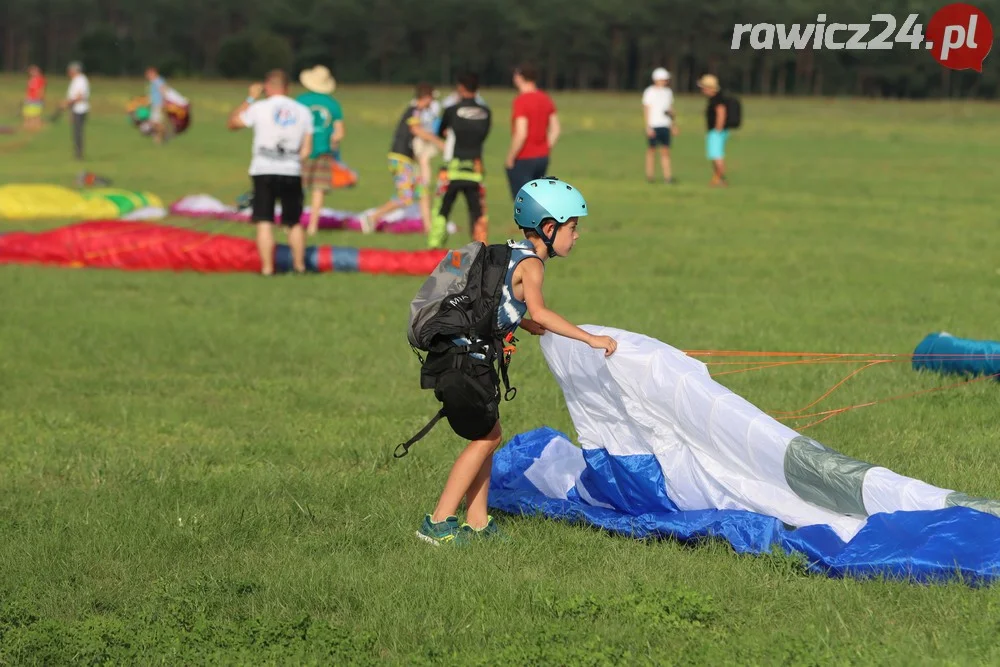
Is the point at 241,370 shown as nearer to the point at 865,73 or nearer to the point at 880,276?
the point at 880,276

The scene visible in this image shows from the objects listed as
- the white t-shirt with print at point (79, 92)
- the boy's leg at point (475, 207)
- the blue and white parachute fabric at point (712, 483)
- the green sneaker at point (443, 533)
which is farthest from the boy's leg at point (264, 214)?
the white t-shirt with print at point (79, 92)

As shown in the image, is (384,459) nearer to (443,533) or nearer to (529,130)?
(443,533)

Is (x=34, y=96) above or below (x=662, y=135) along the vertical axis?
below

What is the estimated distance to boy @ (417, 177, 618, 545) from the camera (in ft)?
19.0

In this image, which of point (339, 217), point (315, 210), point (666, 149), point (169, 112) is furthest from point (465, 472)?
point (169, 112)

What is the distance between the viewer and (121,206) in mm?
19766

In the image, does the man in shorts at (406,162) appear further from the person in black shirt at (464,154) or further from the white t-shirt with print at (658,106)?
the white t-shirt with print at (658,106)

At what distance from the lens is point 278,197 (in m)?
14.3

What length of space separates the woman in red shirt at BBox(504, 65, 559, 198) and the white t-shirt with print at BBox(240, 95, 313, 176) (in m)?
3.47

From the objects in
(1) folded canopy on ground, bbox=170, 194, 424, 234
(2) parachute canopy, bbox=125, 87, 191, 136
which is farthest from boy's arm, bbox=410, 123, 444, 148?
(2) parachute canopy, bbox=125, 87, 191, 136

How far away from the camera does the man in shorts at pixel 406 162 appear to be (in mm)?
17609

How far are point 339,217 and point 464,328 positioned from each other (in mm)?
13371

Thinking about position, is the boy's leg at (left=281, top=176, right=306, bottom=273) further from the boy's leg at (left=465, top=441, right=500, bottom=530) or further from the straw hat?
the boy's leg at (left=465, top=441, right=500, bottom=530)

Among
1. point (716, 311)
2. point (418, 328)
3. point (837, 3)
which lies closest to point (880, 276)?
point (716, 311)
